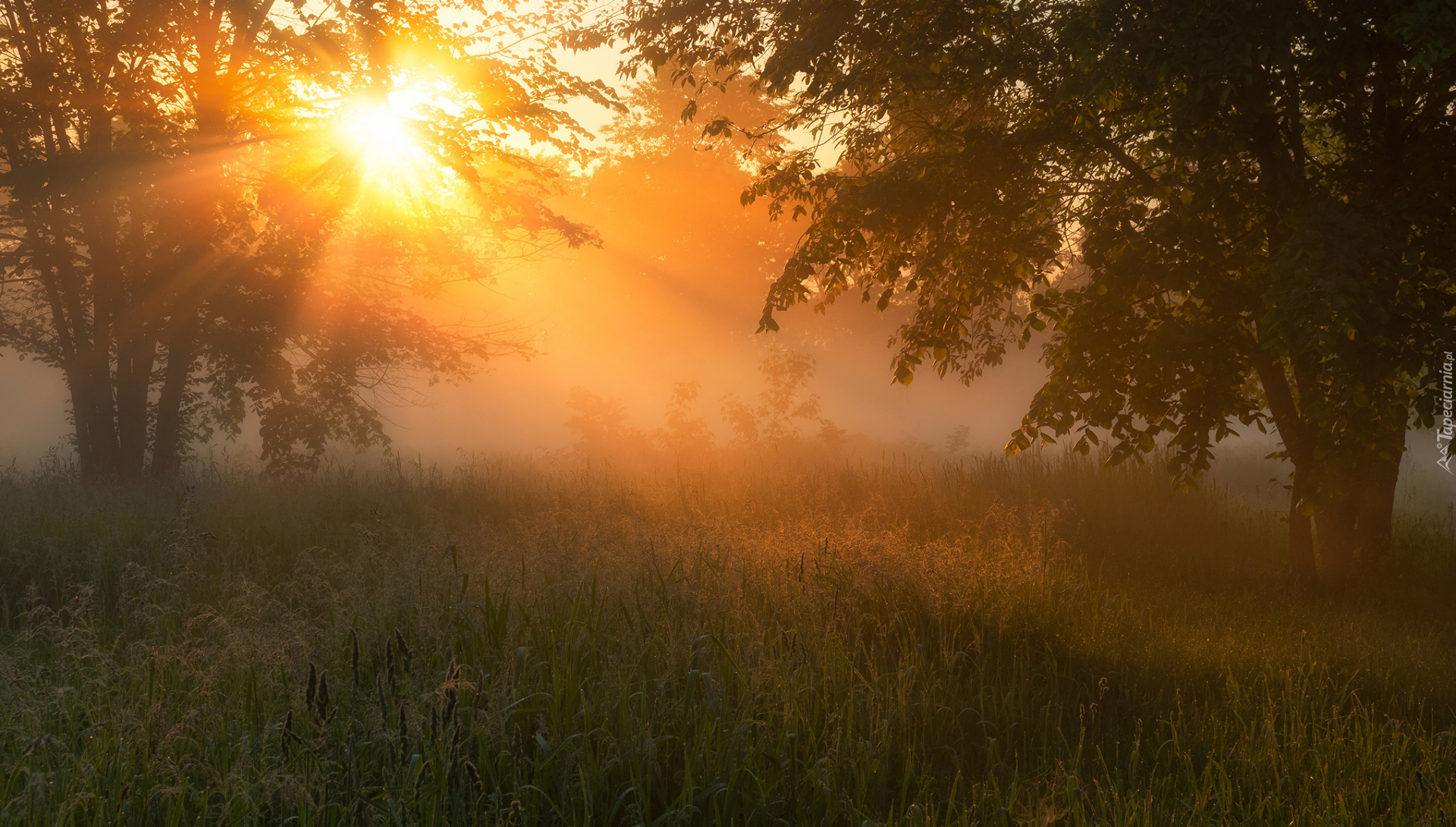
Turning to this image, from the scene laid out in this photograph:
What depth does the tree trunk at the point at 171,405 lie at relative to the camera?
15117mm

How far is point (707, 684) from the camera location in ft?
11.4

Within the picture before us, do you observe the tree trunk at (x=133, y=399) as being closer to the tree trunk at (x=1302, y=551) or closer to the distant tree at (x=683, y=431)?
the distant tree at (x=683, y=431)

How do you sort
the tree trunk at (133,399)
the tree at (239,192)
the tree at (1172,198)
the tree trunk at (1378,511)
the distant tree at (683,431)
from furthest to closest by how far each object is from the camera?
1. the distant tree at (683,431)
2. the tree trunk at (133,399)
3. the tree at (239,192)
4. the tree trunk at (1378,511)
5. the tree at (1172,198)

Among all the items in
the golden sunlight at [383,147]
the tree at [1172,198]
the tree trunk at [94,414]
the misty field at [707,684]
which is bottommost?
the misty field at [707,684]

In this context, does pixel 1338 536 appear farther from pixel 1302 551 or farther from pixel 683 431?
pixel 683 431

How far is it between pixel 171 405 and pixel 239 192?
442cm

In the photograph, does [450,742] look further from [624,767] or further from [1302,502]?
[1302,502]

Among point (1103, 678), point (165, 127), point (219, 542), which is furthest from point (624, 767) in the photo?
point (165, 127)

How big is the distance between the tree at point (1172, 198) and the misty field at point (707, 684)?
5.51ft

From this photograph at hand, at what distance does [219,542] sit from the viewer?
8.47 metres

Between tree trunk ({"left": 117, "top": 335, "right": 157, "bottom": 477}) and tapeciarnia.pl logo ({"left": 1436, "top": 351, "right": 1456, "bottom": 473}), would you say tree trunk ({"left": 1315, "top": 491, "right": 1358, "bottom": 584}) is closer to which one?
tapeciarnia.pl logo ({"left": 1436, "top": 351, "right": 1456, "bottom": 473})

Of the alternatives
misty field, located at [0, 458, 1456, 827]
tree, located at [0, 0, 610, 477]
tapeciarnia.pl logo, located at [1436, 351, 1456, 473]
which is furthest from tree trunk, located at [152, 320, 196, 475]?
tapeciarnia.pl logo, located at [1436, 351, 1456, 473]

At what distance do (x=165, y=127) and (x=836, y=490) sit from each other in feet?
39.2

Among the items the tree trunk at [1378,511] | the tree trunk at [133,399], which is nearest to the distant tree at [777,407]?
the tree trunk at [133,399]
